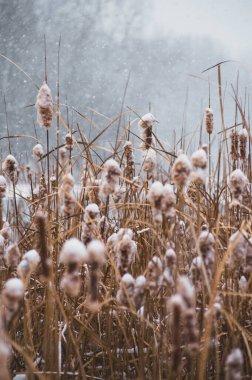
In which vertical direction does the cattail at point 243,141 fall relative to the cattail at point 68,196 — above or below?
above

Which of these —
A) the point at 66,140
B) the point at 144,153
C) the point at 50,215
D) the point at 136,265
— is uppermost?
the point at 66,140

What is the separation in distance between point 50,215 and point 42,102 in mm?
422

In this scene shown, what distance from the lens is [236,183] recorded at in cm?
93

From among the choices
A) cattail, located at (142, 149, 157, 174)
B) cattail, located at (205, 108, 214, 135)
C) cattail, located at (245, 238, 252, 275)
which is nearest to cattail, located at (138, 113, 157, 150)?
cattail, located at (142, 149, 157, 174)

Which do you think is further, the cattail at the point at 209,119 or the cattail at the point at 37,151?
the cattail at the point at 37,151

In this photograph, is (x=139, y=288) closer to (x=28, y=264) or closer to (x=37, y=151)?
(x=28, y=264)

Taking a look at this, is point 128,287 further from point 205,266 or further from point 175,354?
point 175,354

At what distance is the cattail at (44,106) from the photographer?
104 cm

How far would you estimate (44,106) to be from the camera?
41.4 inches

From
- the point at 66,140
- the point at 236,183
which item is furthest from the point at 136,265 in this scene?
the point at 236,183

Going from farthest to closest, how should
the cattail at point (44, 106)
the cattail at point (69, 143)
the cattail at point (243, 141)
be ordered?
the cattail at point (69, 143)
the cattail at point (243, 141)
the cattail at point (44, 106)

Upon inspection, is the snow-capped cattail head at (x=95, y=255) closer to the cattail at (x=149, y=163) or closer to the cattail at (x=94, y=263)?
the cattail at (x=94, y=263)

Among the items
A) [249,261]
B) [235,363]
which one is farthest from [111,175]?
[235,363]

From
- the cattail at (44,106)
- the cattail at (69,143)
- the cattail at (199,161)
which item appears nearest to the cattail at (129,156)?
the cattail at (69,143)
